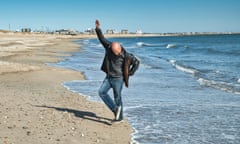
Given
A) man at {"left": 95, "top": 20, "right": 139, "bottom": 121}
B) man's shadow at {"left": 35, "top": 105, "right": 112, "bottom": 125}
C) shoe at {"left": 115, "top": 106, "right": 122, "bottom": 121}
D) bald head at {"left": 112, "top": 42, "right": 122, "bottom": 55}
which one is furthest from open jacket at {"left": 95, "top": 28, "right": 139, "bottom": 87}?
man's shadow at {"left": 35, "top": 105, "right": 112, "bottom": 125}

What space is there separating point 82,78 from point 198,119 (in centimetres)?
912

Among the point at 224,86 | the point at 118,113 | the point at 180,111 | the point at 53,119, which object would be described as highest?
the point at 118,113

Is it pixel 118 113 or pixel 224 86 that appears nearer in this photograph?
pixel 118 113

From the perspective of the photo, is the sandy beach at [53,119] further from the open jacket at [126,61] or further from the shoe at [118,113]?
the open jacket at [126,61]

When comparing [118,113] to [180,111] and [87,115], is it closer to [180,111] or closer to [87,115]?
[87,115]

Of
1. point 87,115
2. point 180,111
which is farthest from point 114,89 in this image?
point 180,111

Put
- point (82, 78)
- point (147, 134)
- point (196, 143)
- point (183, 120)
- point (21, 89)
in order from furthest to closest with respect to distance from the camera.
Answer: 1. point (82, 78)
2. point (21, 89)
3. point (183, 120)
4. point (147, 134)
5. point (196, 143)

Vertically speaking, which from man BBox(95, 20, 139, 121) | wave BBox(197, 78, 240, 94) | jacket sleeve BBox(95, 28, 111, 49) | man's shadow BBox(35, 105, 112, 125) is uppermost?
jacket sleeve BBox(95, 28, 111, 49)

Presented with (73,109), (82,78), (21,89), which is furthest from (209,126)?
(82,78)

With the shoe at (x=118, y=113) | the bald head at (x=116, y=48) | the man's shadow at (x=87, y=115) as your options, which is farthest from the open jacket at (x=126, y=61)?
the man's shadow at (x=87, y=115)

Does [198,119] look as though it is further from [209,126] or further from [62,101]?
[62,101]

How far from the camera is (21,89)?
12852 millimetres

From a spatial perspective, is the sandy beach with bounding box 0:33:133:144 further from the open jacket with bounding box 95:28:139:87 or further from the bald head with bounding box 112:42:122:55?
the bald head with bounding box 112:42:122:55

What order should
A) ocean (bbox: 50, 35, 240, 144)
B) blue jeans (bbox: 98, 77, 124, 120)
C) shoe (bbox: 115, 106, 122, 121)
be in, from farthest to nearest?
shoe (bbox: 115, 106, 122, 121), blue jeans (bbox: 98, 77, 124, 120), ocean (bbox: 50, 35, 240, 144)
